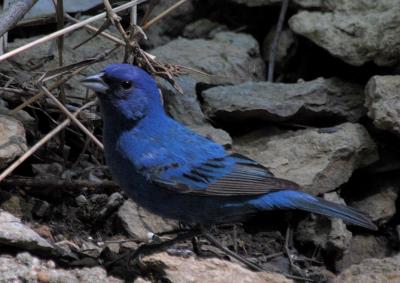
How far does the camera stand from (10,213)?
4.19 meters

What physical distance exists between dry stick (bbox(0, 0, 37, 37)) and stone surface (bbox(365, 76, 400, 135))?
6.13 feet

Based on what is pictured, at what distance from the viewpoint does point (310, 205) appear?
4195 millimetres

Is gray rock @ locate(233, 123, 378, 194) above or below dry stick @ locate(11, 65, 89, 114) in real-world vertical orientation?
below

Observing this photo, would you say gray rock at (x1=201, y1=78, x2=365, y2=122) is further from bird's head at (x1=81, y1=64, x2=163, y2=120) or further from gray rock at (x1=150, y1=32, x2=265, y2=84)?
bird's head at (x1=81, y1=64, x2=163, y2=120)

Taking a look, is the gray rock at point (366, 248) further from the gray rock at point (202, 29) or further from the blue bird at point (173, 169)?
the gray rock at point (202, 29)

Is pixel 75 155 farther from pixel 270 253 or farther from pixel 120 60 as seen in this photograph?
pixel 270 253

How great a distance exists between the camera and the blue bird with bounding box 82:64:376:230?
157 inches

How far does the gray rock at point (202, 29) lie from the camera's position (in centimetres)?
580

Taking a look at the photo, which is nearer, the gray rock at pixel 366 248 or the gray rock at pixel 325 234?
the gray rock at pixel 325 234

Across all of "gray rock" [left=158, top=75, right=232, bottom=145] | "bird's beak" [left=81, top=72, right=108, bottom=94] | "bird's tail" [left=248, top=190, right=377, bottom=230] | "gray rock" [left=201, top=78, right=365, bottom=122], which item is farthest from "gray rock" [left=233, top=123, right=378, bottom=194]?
"bird's beak" [left=81, top=72, right=108, bottom=94]

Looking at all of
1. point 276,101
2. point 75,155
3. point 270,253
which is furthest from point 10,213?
point 276,101

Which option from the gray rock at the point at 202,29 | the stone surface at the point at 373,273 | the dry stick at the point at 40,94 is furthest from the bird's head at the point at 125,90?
the gray rock at the point at 202,29

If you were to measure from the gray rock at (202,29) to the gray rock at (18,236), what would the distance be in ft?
7.72

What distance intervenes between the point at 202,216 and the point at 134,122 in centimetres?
54
